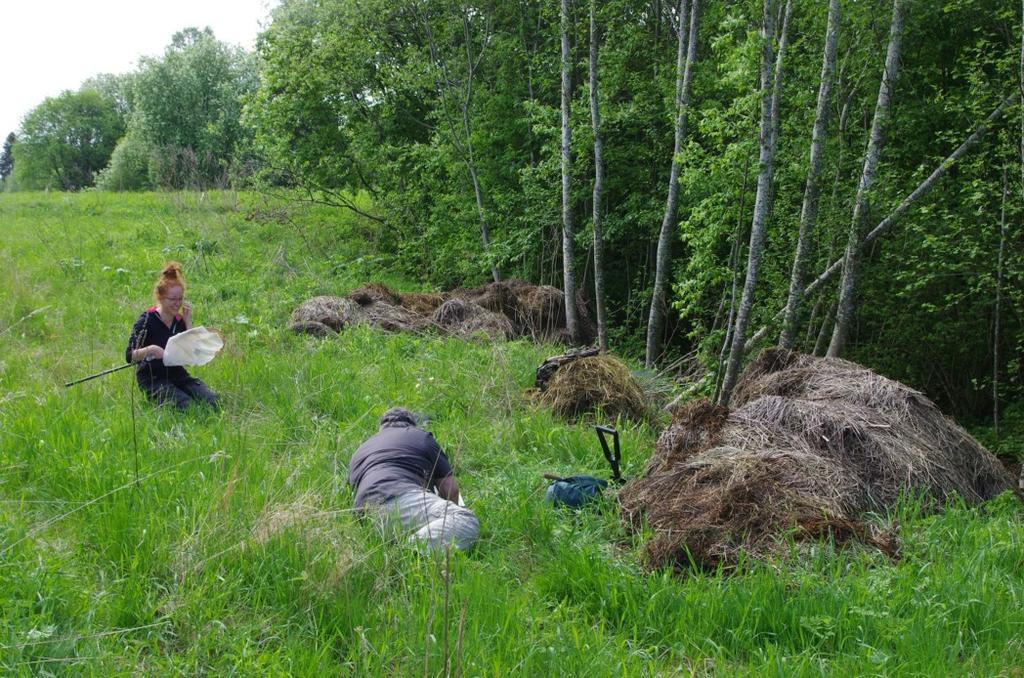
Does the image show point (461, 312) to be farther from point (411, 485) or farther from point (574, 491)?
point (411, 485)

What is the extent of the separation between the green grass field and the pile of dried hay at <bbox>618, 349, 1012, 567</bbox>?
0.77 ft

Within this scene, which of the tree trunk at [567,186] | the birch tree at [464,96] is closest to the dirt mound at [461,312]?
the tree trunk at [567,186]

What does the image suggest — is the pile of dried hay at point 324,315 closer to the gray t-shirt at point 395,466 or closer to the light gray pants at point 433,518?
the gray t-shirt at point 395,466

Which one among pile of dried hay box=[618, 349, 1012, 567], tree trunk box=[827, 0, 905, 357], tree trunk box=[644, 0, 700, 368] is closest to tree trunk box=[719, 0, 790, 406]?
pile of dried hay box=[618, 349, 1012, 567]

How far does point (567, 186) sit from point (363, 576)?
998cm

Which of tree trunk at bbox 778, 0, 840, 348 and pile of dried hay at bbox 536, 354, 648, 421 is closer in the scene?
tree trunk at bbox 778, 0, 840, 348

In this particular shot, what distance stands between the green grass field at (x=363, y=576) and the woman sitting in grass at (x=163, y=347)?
266 millimetres

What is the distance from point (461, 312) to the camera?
462 inches

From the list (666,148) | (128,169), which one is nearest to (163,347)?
(666,148)

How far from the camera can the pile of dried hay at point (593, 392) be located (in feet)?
25.1

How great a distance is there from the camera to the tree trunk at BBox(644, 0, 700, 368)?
1020cm

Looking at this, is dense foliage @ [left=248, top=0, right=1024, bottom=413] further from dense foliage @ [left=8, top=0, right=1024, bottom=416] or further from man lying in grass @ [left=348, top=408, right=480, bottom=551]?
man lying in grass @ [left=348, top=408, right=480, bottom=551]

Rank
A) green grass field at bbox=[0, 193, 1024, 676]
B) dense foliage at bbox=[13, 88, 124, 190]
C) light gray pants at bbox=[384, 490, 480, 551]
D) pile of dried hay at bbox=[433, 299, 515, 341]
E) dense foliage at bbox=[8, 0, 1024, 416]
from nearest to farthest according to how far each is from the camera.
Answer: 1. green grass field at bbox=[0, 193, 1024, 676]
2. light gray pants at bbox=[384, 490, 480, 551]
3. dense foliage at bbox=[8, 0, 1024, 416]
4. pile of dried hay at bbox=[433, 299, 515, 341]
5. dense foliage at bbox=[13, 88, 124, 190]

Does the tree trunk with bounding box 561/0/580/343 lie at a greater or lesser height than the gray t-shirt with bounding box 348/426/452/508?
greater
